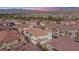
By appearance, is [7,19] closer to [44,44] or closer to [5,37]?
[5,37]

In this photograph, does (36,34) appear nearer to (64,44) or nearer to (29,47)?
(29,47)

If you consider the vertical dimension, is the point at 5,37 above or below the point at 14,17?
below

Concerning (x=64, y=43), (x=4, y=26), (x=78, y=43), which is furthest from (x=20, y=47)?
(x=78, y=43)

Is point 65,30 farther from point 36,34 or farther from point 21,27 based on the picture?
point 21,27

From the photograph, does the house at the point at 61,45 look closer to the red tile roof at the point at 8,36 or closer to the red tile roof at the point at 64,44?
the red tile roof at the point at 64,44

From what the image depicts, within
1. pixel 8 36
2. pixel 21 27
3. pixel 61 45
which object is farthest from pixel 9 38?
pixel 61 45

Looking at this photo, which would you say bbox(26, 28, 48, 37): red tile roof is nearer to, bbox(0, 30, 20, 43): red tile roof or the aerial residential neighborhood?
the aerial residential neighborhood

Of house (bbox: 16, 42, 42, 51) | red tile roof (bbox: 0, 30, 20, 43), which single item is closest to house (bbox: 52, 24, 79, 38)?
house (bbox: 16, 42, 42, 51)

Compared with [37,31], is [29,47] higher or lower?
lower
